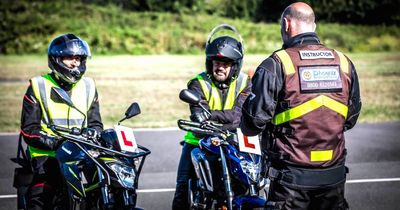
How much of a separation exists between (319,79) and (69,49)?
2554mm

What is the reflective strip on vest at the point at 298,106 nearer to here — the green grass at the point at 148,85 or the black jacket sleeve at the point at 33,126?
the black jacket sleeve at the point at 33,126

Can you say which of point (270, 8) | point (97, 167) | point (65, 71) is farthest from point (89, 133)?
point (270, 8)

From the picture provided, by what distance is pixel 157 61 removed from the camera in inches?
1344

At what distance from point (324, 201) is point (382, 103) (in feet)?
43.7

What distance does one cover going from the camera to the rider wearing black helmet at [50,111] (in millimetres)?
5801

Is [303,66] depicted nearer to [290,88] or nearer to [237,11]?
[290,88]

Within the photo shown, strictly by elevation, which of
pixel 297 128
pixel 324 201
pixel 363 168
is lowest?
pixel 363 168

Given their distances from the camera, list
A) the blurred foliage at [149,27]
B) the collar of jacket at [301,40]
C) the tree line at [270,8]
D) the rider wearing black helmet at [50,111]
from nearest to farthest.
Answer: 1. the collar of jacket at [301,40]
2. the rider wearing black helmet at [50,111]
3. the blurred foliage at [149,27]
4. the tree line at [270,8]

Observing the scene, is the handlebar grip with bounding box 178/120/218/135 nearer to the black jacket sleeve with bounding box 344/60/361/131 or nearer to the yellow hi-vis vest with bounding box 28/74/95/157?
the yellow hi-vis vest with bounding box 28/74/95/157

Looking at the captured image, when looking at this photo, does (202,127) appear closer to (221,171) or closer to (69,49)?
(221,171)

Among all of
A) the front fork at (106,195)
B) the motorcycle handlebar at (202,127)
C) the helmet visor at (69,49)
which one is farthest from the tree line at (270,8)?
the front fork at (106,195)

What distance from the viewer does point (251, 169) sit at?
214 inches

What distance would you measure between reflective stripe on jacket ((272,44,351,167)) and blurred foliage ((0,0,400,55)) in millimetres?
35536

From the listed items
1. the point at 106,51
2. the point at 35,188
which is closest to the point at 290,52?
the point at 35,188
